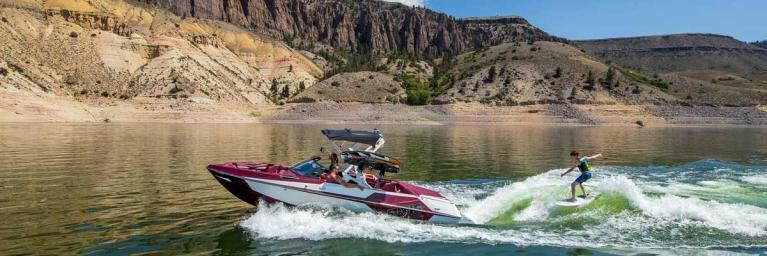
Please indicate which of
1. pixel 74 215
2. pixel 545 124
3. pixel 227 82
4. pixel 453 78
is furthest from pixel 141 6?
pixel 74 215

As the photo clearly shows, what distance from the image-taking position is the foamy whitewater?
52.4ft

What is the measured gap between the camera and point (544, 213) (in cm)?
1944

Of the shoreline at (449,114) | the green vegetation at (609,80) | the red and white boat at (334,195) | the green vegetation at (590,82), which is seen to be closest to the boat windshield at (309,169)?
Result: the red and white boat at (334,195)

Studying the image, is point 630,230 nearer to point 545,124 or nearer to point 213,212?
point 213,212

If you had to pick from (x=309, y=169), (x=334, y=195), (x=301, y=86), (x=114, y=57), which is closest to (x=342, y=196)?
(x=334, y=195)

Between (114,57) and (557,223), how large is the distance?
136104 millimetres

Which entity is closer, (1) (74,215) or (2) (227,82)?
(1) (74,215)

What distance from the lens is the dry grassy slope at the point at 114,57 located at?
11600cm

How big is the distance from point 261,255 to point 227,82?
444 ft

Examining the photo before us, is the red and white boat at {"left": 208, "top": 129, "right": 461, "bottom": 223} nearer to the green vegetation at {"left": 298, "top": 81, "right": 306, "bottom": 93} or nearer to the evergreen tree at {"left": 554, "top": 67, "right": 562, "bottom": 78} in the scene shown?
the evergreen tree at {"left": 554, "top": 67, "right": 562, "bottom": 78}

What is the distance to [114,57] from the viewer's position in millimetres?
135125

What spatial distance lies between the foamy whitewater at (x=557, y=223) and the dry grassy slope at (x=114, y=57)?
315 feet

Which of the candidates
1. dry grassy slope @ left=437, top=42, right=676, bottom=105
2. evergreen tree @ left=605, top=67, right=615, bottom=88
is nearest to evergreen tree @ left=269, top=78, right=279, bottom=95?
dry grassy slope @ left=437, top=42, right=676, bottom=105

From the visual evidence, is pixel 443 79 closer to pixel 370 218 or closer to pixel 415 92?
pixel 415 92
